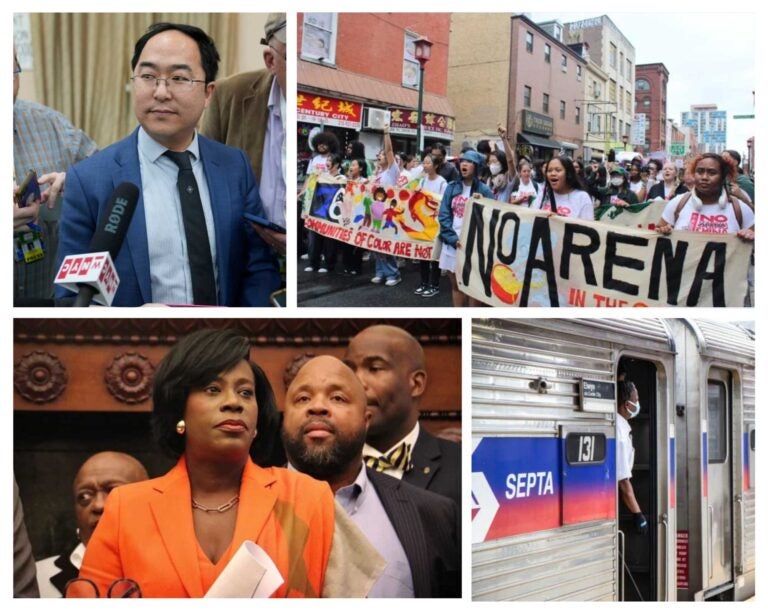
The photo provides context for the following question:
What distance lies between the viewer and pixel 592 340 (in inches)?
176

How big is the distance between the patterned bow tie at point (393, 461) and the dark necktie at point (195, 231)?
3.51 feet

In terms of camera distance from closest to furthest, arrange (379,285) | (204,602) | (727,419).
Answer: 1. (204,602)
2. (379,285)
3. (727,419)

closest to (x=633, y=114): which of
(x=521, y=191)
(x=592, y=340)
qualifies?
(x=521, y=191)

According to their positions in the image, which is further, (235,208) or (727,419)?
(727,419)

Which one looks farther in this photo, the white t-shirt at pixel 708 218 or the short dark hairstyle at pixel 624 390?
the short dark hairstyle at pixel 624 390

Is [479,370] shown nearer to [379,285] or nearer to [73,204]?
[379,285]

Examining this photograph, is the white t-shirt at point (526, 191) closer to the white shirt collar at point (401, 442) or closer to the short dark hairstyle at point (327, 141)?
the short dark hairstyle at point (327, 141)

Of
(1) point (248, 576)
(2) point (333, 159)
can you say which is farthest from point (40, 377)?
(2) point (333, 159)

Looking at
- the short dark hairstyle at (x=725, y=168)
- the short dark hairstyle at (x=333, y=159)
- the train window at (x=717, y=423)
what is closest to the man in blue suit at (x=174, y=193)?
the short dark hairstyle at (x=333, y=159)

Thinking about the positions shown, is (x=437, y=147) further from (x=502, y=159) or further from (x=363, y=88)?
(x=363, y=88)

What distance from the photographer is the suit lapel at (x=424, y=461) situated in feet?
14.2

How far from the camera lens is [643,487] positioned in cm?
478

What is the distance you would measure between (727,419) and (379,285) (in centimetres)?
202

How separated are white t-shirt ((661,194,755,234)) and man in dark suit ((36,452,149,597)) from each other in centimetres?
275
